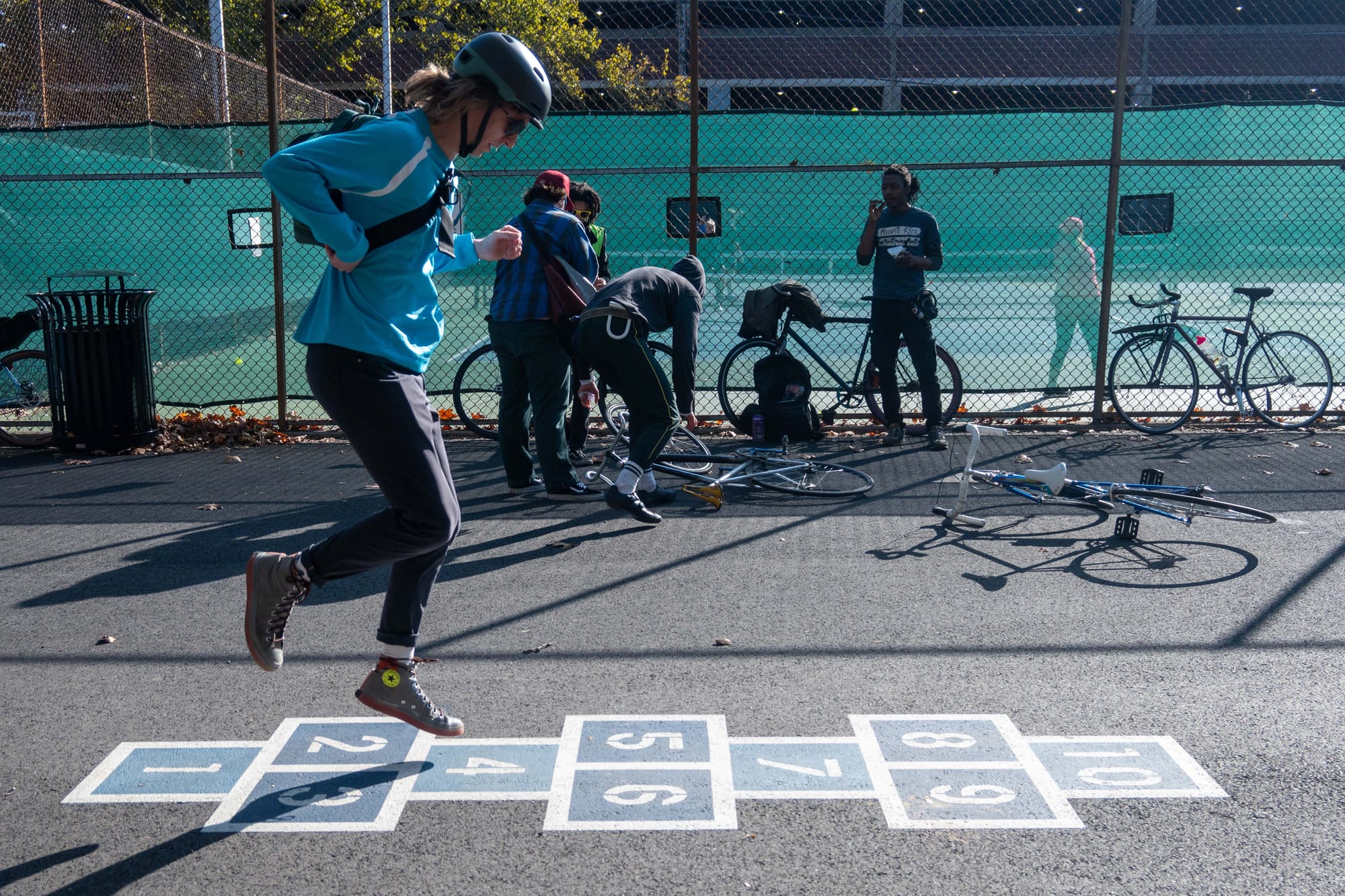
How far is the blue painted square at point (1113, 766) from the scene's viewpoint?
352 centimetres

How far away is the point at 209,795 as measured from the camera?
348cm

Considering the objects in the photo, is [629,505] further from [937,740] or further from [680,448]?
[937,740]

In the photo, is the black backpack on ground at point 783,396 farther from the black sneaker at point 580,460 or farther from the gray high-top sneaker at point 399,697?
the gray high-top sneaker at point 399,697

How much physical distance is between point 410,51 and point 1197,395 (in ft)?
71.1

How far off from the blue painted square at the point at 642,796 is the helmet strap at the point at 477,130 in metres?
1.90

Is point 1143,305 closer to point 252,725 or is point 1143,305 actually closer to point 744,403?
point 744,403

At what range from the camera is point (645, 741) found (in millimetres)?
3836

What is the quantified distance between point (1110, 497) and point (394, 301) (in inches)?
179

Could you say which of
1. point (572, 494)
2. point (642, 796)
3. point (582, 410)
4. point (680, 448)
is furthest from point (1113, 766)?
point (582, 410)

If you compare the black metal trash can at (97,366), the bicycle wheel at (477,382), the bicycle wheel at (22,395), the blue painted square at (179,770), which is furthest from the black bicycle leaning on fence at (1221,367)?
the bicycle wheel at (22,395)

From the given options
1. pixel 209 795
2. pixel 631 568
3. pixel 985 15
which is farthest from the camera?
pixel 985 15

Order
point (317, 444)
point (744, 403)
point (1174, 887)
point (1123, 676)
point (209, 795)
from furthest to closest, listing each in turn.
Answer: point (744, 403) < point (317, 444) < point (1123, 676) < point (209, 795) < point (1174, 887)

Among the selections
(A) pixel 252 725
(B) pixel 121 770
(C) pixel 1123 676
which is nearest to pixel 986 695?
(C) pixel 1123 676

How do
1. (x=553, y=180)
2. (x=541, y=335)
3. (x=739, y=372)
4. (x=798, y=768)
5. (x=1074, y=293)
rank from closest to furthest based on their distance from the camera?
(x=798, y=768) < (x=541, y=335) < (x=553, y=180) < (x=739, y=372) < (x=1074, y=293)
